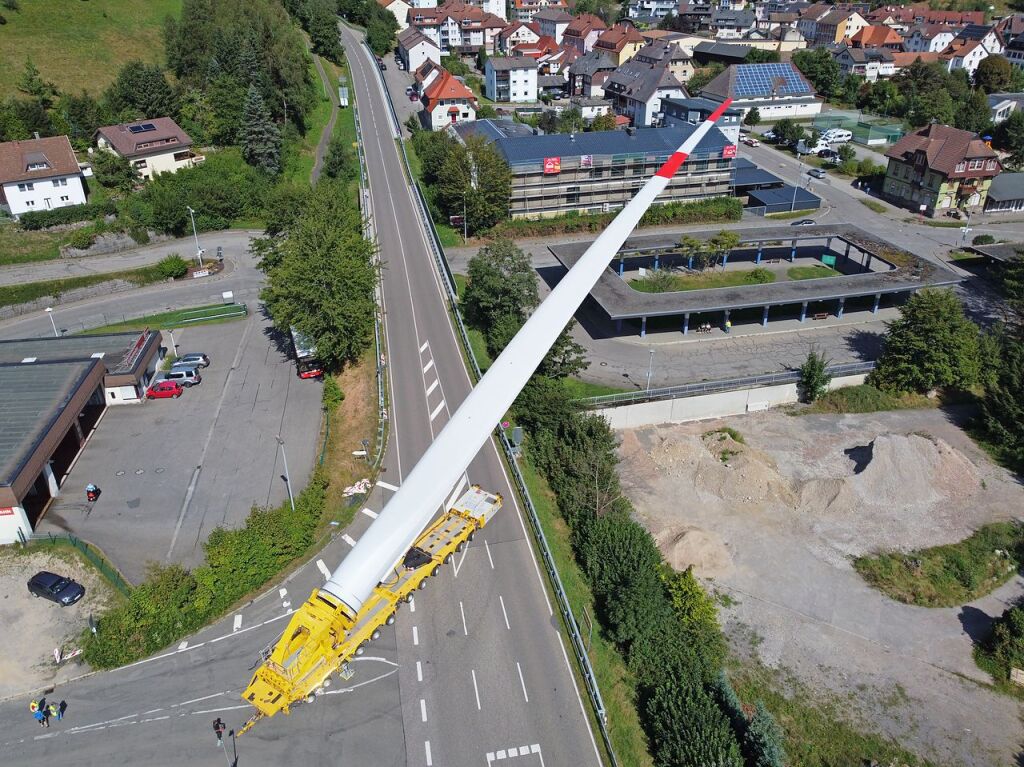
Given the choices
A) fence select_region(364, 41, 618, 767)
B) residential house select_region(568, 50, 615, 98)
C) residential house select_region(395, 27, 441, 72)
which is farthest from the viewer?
residential house select_region(395, 27, 441, 72)

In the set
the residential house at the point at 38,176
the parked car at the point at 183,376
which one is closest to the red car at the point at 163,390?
the parked car at the point at 183,376

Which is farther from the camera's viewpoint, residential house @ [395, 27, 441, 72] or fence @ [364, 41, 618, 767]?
residential house @ [395, 27, 441, 72]

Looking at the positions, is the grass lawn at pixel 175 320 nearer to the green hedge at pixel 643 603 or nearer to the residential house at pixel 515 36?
the green hedge at pixel 643 603

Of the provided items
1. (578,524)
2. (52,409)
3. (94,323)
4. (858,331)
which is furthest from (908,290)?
(94,323)

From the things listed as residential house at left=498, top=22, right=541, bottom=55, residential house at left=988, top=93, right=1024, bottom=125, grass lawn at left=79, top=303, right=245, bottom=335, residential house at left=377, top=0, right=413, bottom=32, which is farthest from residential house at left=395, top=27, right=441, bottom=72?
residential house at left=988, top=93, right=1024, bottom=125

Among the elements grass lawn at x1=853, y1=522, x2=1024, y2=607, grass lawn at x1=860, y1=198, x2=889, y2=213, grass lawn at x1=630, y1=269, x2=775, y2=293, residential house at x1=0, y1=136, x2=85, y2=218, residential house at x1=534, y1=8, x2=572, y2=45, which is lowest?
grass lawn at x1=853, y1=522, x2=1024, y2=607

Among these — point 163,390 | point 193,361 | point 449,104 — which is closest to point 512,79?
point 449,104

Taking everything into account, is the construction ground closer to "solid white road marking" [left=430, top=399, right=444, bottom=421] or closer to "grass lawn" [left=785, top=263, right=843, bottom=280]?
"solid white road marking" [left=430, top=399, right=444, bottom=421]

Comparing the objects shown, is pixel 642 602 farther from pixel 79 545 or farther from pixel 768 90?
pixel 768 90
